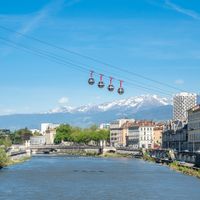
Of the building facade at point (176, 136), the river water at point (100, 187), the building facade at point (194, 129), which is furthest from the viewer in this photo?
the building facade at point (176, 136)

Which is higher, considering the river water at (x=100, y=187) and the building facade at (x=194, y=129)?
the building facade at (x=194, y=129)

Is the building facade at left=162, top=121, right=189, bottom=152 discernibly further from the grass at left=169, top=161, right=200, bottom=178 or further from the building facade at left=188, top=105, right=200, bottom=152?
the grass at left=169, top=161, right=200, bottom=178

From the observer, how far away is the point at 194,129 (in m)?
144

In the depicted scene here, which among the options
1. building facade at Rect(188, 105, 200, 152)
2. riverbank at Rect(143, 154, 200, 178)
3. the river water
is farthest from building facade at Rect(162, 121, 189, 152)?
the river water

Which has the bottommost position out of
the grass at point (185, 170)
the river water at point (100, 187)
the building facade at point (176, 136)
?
the river water at point (100, 187)

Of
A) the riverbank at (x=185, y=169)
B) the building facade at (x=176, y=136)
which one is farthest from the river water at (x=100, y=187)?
the building facade at (x=176, y=136)

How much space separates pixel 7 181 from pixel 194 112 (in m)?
73.2

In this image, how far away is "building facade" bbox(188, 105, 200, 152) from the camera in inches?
5536

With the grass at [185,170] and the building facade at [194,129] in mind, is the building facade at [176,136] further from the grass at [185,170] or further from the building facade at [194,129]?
the grass at [185,170]

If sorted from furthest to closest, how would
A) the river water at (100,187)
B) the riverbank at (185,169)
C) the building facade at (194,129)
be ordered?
1. the building facade at (194,129)
2. the riverbank at (185,169)
3. the river water at (100,187)

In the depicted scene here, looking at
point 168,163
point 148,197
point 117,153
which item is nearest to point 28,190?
point 148,197

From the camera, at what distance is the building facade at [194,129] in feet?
461

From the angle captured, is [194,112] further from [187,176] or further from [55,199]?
[55,199]

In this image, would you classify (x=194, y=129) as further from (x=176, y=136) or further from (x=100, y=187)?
(x=100, y=187)
